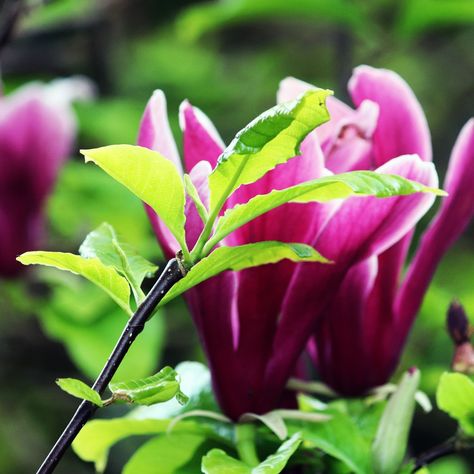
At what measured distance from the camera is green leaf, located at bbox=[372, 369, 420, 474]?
566 millimetres

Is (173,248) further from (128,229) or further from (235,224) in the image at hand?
(128,229)

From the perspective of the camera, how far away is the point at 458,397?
58 centimetres

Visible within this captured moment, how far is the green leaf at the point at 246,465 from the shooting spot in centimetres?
49

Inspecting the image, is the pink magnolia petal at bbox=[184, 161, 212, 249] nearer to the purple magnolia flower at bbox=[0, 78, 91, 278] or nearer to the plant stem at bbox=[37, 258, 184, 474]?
the plant stem at bbox=[37, 258, 184, 474]

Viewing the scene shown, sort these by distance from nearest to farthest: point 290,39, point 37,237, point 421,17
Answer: point 37,237 < point 421,17 < point 290,39

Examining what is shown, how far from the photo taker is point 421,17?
1.38 metres

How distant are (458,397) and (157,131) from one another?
23 cm

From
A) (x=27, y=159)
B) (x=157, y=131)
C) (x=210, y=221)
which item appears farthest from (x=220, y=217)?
(x=27, y=159)

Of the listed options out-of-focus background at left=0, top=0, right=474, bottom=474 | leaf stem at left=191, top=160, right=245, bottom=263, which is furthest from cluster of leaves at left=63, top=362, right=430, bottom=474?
out-of-focus background at left=0, top=0, right=474, bottom=474

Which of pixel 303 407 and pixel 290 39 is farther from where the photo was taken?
pixel 290 39

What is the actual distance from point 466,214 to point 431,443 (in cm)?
126

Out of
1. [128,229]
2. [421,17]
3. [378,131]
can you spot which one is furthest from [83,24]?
[378,131]

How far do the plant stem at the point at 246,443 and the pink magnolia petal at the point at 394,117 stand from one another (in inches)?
7.2

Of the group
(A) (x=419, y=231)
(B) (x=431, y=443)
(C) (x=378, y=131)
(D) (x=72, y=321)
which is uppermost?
(C) (x=378, y=131)
